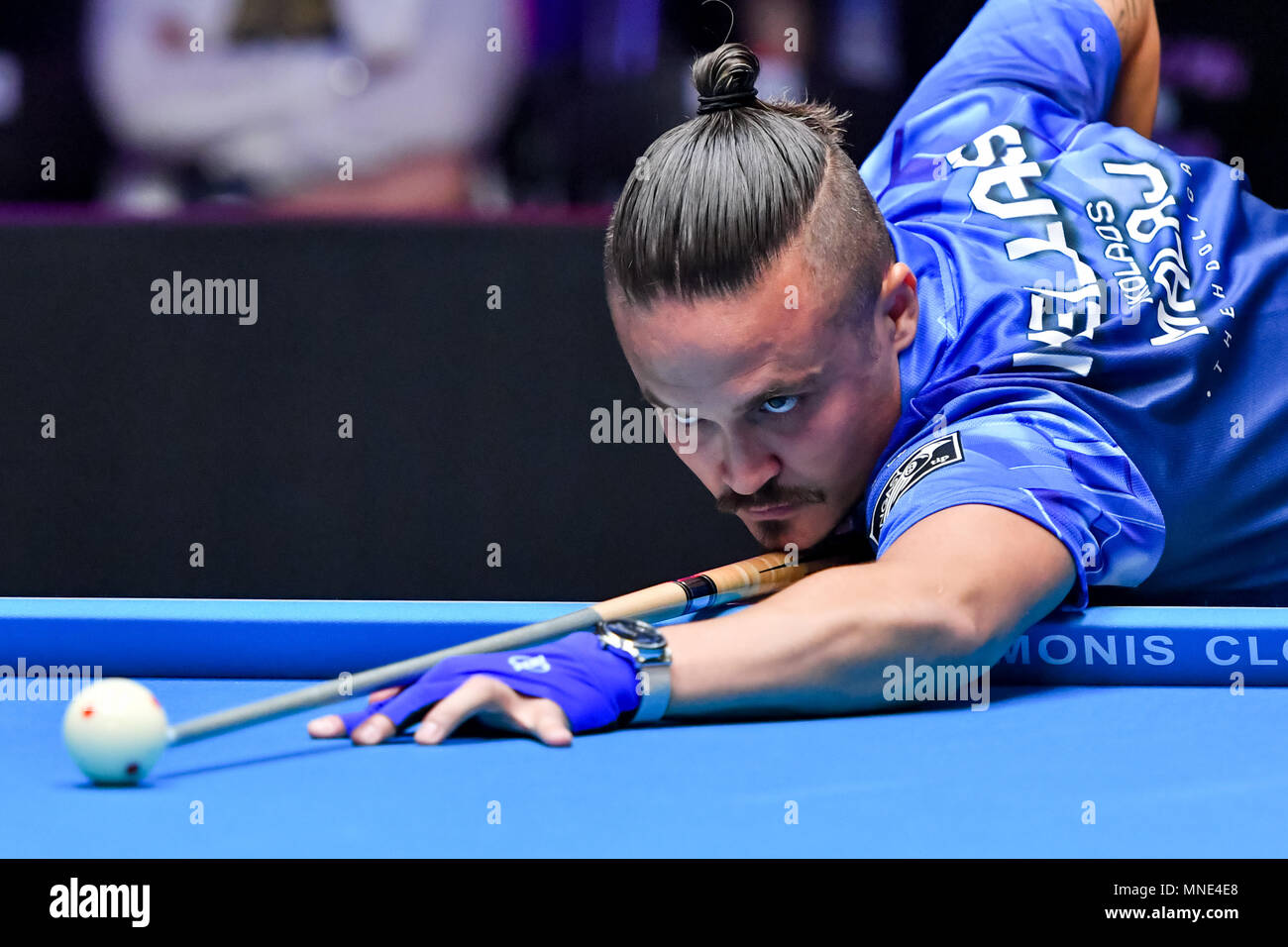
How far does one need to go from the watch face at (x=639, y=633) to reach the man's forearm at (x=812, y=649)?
0.06 ft

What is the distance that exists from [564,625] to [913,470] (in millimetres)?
559

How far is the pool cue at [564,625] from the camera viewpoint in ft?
4.74

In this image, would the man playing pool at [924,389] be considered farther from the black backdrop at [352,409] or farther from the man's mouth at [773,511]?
the black backdrop at [352,409]

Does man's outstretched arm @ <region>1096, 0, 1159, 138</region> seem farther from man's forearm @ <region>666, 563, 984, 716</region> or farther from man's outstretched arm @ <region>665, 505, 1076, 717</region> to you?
man's forearm @ <region>666, 563, 984, 716</region>

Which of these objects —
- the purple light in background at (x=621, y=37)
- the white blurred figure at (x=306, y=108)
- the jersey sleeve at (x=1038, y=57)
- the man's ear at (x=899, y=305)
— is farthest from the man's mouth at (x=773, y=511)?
the purple light in background at (x=621, y=37)

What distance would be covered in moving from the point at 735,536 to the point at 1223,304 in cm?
192

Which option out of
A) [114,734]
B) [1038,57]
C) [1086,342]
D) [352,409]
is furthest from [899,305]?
[352,409]

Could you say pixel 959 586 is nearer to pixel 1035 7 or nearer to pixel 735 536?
pixel 1035 7

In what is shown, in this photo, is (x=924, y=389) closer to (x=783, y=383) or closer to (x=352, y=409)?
(x=783, y=383)

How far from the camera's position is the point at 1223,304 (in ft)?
8.43

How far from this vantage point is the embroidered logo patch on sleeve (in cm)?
198

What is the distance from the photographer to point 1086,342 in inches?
90.6

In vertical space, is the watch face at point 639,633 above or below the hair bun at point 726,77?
below
